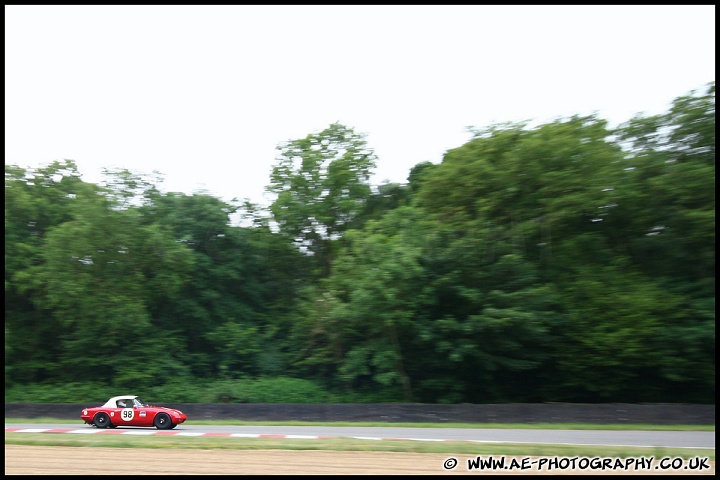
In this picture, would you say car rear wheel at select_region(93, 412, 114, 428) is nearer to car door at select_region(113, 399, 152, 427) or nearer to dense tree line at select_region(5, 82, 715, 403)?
car door at select_region(113, 399, 152, 427)

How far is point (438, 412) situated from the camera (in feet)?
72.0

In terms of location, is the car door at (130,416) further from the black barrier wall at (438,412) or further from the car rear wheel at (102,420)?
the black barrier wall at (438,412)

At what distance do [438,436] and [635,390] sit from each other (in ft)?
40.8

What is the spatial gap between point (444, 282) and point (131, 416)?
1327 centimetres

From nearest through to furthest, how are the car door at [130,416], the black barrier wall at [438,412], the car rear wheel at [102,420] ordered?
1. the car door at [130,416]
2. the car rear wheel at [102,420]
3. the black barrier wall at [438,412]

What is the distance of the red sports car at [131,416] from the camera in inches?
741

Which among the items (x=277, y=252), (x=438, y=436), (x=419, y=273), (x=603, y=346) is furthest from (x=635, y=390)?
(x=277, y=252)

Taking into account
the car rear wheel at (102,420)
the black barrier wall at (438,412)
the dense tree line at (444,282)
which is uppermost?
the dense tree line at (444,282)

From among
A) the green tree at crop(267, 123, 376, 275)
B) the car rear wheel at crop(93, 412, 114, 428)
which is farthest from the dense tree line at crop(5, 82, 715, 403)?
the car rear wheel at crop(93, 412, 114, 428)

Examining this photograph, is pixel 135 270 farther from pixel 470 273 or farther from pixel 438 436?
pixel 438 436

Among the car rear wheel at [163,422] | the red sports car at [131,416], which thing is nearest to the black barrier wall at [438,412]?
the red sports car at [131,416]

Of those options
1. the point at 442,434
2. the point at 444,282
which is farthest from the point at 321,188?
the point at 442,434

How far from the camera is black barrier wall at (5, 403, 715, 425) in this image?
65.8ft

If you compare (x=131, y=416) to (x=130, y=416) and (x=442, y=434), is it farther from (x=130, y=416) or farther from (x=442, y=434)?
(x=442, y=434)
